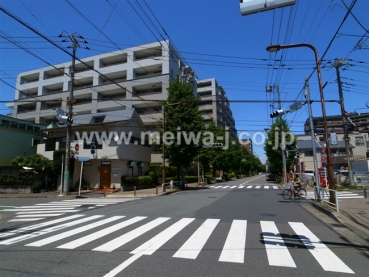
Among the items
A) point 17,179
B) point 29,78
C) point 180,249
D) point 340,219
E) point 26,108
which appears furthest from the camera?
point 29,78

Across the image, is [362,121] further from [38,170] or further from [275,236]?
[38,170]

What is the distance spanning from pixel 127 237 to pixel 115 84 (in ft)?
125

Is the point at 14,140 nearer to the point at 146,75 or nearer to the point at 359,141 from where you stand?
the point at 146,75

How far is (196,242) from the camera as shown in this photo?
6.09 m

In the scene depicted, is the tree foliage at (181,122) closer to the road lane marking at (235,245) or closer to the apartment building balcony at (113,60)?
the road lane marking at (235,245)

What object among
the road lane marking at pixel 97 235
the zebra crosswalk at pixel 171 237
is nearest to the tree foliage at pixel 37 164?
the zebra crosswalk at pixel 171 237

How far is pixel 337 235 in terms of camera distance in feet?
22.7

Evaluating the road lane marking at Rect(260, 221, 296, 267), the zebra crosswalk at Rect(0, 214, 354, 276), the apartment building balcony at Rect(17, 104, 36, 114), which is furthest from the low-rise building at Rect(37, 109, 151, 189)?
the apartment building balcony at Rect(17, 104, 36, 114)

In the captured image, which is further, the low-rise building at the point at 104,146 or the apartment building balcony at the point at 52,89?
the apartment building balcony at the point at 52,89

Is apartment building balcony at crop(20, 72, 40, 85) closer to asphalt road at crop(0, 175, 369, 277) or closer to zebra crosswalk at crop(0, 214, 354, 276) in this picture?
asphalt road at crop(0, 175, 369, 277)

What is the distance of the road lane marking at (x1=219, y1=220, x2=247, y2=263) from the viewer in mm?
4949

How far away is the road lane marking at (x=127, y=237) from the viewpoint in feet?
18.7

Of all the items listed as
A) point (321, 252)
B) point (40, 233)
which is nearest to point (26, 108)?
point (40, 233)

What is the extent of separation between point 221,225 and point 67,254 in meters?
4.56
